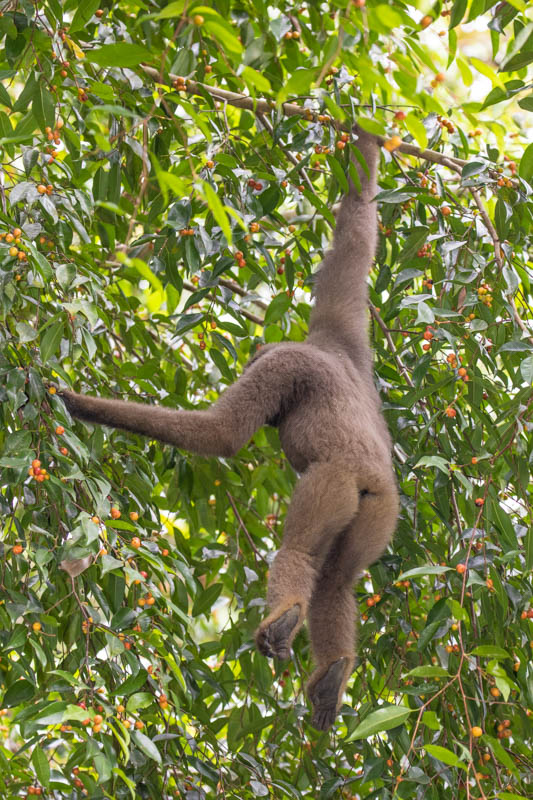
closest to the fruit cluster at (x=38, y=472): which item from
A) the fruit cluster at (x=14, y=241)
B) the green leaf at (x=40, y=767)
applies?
the fruit cluster at (x=14, y=241)

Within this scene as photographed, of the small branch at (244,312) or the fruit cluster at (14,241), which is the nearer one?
the fruit cluster at (14,241)

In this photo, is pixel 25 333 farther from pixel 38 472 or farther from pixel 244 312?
pixel 244 312

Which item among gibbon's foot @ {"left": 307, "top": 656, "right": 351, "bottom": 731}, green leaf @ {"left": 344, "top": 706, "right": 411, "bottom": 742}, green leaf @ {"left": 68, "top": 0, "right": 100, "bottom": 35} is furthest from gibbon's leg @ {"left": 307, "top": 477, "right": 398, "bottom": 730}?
green leaf @ {"left": 68, "top": 0, "right": 100, "bottom": 35}

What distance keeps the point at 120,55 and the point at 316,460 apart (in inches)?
47.5

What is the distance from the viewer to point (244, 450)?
3.68m

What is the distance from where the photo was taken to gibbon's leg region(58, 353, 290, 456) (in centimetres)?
242

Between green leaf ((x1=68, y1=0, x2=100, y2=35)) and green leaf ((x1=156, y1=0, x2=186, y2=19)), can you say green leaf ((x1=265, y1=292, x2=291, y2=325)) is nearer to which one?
green leaf ((x1=68, y1=0, x2=100, y2=35))

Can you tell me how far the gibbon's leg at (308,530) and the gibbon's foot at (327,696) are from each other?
285 millimetres

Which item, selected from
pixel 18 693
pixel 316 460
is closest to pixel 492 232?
pixel 316 460

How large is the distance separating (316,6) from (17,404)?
1771 mm

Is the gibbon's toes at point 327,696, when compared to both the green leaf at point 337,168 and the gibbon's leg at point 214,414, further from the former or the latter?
the green leaf at point 337,168

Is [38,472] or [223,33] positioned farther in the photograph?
[38,472]

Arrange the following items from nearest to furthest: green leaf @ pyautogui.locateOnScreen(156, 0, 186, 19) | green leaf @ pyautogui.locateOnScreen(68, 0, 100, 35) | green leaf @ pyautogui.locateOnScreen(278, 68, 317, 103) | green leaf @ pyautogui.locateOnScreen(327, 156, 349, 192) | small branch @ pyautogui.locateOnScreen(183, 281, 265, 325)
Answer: green leaf @ pyautogui.locateOnScreen(156, 0, 186, 19), green leaf @ pyautogui.locateOnScreen(278, 68, 317, 103), green leaf @ pyautogui.locateOnScreen(68, 0, 100, 35), green leaf @ pyautogui.locateOnScreen(327, 156, 349, 192), small branch @ pyautogui.locateOnScreen(183, 281, 265, 325)

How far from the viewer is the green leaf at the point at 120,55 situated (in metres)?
2.01
